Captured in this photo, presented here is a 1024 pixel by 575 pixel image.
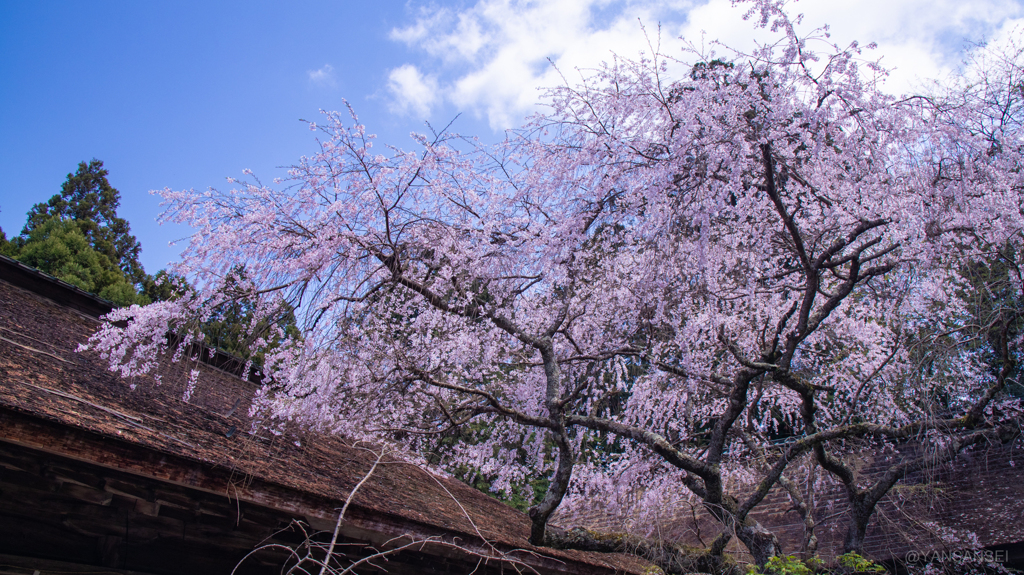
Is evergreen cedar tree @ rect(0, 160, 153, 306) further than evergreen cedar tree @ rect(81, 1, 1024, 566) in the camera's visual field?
Yes

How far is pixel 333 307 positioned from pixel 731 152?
3.92 meters

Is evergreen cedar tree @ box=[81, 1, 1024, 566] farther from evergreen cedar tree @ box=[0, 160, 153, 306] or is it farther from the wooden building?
evergreen cedar tree @ box=[0, 160, 153, 306]

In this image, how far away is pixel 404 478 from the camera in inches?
227

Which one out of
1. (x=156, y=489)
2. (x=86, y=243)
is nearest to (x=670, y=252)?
(x=156, y=489)

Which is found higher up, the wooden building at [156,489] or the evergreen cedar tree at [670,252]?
the evergreen cedar tree at [670,252]

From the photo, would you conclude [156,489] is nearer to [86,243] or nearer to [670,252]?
[670,252]

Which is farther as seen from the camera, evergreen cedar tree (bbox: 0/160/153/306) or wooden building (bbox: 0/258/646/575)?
evergreen cedar tree (bbox: 0/160/153/306)

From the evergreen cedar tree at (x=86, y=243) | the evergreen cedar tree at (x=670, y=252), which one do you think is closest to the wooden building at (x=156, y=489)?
the evergreen cedar tree at (x=670, y=252)

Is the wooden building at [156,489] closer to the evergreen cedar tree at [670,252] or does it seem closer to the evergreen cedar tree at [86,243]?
the evergreen cedar tree at [670,252]

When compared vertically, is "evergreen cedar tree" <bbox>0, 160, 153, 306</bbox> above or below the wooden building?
above

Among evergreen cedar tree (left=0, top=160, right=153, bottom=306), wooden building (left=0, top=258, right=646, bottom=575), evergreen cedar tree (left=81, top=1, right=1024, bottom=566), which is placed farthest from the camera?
evergreen cedar tree (left=0, top=160, right=153, bottom=306)

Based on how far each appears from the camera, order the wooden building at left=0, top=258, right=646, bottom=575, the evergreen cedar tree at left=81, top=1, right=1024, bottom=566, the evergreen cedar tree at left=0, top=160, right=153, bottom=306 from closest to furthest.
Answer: the wooden building at left=0, top=258, right=646, bottom=575 → the evergreen cedar tree at left=81, top=1, right=1024, bottom=566 → the evergreen cedar tree at left=0, top=160, right=153, bottom=306

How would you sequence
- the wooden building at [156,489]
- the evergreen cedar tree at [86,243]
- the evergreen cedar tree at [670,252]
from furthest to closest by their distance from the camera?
the evergreen cedar tree at [86,243] < the evergreen cedar tree at [670,252] < the wooden building at [156,489]

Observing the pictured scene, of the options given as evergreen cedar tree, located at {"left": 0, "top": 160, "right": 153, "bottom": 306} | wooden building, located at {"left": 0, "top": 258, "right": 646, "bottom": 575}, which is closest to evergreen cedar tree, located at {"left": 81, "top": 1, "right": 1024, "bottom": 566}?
wooden building, located at {"left": 0, "top": 258, "right": 646, "bottom": 575}
